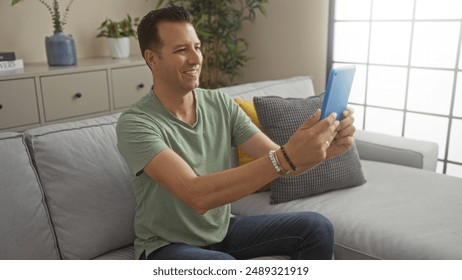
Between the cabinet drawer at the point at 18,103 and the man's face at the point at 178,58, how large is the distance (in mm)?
1418

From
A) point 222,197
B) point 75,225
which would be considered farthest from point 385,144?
point 75,225

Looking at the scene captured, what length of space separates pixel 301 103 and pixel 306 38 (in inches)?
59.3

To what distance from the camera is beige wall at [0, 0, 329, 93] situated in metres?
2.85

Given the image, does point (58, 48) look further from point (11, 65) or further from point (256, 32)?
point (256, 32)

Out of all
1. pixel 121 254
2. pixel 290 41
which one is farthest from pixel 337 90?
pixel 290 41

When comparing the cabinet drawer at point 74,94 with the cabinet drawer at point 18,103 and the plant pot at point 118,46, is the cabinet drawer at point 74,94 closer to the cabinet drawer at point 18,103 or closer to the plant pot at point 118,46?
the cabinet drawer at point 18,103

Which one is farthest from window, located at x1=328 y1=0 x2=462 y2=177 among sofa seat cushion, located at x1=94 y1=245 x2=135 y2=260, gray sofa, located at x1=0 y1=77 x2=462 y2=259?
sofa seat cushion, located at x1=94 y1=245 x2=135 y2=260

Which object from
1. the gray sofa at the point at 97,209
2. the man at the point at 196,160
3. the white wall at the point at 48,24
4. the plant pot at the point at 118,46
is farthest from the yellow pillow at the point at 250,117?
the white wall at the point at 48,24

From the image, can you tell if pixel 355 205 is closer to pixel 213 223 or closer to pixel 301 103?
pixel 301 103

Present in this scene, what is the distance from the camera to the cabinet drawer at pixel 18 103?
2352 mm

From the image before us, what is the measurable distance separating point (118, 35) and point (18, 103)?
0.85 meters

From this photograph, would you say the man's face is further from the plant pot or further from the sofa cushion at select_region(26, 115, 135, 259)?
the plant pot

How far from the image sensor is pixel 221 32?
3373 millimetres

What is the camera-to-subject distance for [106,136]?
1.47 m
